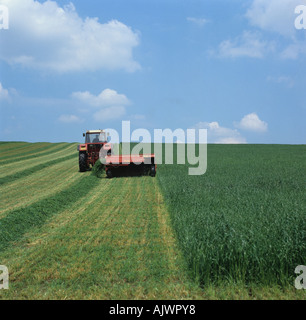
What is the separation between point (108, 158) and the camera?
1589 cm

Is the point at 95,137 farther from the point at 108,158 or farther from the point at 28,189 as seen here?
the point at 28,189

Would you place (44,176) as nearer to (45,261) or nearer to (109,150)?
(109,150)

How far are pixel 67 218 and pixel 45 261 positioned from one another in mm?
3043

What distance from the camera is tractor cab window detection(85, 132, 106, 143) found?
18.7 metres

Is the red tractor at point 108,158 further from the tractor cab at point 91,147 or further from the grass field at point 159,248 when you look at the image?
the grass field at point 159,248

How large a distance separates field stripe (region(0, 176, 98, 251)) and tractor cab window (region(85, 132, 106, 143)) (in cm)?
690

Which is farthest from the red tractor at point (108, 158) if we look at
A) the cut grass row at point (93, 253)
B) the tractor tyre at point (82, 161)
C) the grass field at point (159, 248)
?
A: the grass field at point (159, 248)

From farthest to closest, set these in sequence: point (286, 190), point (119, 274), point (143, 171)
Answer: point (143, 171) < point (286, 190) < point (119, 274)

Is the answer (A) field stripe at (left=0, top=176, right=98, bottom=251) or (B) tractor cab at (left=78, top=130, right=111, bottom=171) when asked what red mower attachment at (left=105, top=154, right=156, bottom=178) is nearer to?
(B) tractor cab at (left=78, top=130, right=111, bottom=171)

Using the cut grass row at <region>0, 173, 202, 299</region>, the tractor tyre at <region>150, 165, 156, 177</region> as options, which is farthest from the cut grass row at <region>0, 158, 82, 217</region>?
the tractor tyre at <region>150, 165, 156, 177</region>

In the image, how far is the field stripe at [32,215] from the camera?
7.19 meters

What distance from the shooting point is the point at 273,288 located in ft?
14.4
